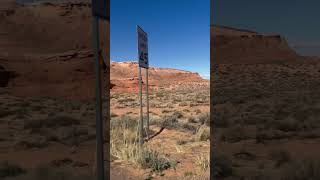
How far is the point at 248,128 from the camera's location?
1244 centimetres

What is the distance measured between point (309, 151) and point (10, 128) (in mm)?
8654

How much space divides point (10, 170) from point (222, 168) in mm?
3411

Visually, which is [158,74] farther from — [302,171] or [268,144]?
[302,171]

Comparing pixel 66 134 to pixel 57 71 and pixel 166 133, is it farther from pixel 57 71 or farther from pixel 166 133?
pixel 57 71

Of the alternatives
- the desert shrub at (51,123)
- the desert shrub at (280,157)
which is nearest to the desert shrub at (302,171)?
the desert shrub at (280,157)

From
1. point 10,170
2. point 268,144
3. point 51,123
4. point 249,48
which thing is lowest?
point 10,170

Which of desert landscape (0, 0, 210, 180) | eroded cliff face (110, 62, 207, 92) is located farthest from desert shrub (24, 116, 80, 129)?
eroded cliff face (110, 62, 207, 92)

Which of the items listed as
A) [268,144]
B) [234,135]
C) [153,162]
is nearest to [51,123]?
[234,135]

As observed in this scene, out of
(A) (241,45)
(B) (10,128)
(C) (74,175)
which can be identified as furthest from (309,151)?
(A) (241,45)

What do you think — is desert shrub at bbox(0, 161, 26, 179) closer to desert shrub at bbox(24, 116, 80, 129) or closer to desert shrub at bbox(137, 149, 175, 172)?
desert shrub at bbox(137, 149, 175, 172)

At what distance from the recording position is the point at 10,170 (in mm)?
7211

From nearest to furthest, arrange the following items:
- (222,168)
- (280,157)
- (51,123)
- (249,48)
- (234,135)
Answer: (222,168) → (280,157) → (234,135) → (51,123) → (249,48)

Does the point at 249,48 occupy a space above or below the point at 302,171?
above

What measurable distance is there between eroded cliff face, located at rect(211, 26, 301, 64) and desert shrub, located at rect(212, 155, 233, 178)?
48928 millimetres
